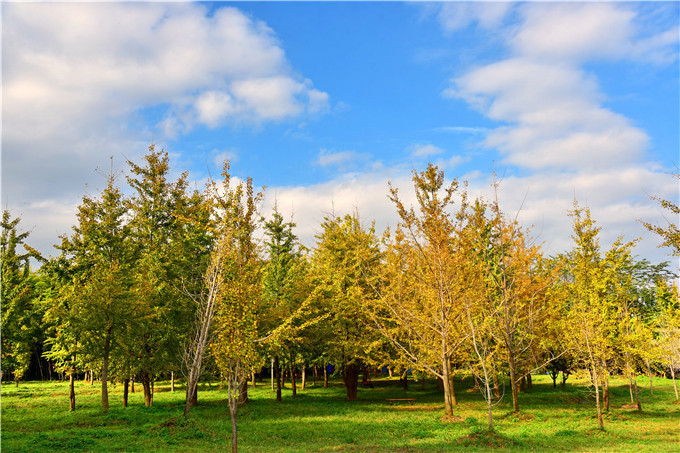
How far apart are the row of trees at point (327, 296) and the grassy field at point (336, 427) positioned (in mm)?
1431

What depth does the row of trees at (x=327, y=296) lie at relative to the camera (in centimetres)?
1925

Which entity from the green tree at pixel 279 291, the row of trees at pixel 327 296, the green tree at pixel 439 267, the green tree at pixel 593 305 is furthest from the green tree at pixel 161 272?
the green tree at pixel 593 305

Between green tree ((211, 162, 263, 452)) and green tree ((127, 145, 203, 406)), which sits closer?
green tree ((211, 162, 263, 452))

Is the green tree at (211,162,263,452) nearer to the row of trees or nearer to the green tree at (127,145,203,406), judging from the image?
the row of trees

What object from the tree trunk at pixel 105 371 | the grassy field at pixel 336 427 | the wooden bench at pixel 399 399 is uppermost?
the tree trunk at pixel 105 371

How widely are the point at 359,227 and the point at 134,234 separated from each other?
48.1 ft

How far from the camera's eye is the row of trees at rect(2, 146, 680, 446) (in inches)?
758

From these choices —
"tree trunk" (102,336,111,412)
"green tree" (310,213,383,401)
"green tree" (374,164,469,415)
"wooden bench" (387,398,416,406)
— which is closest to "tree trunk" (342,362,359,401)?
"green tree" (310,213,383,401)

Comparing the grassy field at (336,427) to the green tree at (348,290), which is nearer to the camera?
the grassy field at (336,427)

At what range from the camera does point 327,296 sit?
A: 96.9ft

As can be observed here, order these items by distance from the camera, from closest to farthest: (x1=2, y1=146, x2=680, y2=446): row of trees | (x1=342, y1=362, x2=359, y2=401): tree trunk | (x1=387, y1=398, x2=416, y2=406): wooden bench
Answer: (x1=2, y1=146, x2=680, y2=446): row of trees, (x1=387, y1=398, x2=416, y2=406): wooden bench, (x1=342, y1=362, x2=359, y2=401): tree trunk

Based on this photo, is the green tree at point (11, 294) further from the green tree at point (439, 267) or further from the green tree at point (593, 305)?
the green tree at point (593, 305)

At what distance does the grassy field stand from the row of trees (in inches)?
56.4

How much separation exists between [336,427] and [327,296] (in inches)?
452
